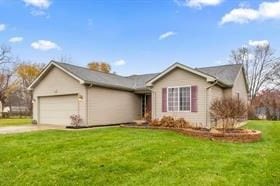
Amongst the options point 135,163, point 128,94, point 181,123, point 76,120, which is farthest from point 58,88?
point 135,163

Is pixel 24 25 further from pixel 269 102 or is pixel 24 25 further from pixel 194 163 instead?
pixel 269 102

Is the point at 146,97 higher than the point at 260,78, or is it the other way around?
the point at 260,78

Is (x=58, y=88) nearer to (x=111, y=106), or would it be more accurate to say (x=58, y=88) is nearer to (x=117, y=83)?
(x=111, y=106)

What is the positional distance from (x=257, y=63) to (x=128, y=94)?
27.9 meters

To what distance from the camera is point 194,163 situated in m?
7.83

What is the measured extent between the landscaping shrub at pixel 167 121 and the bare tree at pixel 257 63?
27901 millimetres

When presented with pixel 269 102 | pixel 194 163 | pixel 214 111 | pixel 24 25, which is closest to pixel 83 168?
pixel 194 163

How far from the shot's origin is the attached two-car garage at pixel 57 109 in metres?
18.4

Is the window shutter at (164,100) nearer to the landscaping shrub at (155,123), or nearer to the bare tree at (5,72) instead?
the landscaping shrub at (155,123)

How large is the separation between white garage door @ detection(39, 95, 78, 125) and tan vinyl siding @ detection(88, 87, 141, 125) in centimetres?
119

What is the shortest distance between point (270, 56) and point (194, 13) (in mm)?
26477

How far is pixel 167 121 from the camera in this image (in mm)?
15656

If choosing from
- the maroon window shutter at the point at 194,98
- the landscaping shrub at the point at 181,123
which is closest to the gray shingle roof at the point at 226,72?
the maroon window shutter at the point at 194,98

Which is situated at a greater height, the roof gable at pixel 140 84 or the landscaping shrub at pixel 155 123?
the roof gable at pixel 140 84
